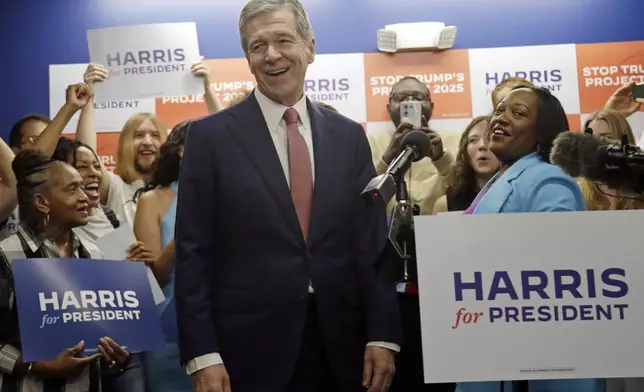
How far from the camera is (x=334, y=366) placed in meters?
2.23

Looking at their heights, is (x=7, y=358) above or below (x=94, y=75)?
below

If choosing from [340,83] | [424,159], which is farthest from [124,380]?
[340,83]

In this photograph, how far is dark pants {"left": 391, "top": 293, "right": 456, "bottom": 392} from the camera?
10.8 ft

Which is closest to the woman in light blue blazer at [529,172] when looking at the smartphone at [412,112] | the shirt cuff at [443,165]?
the shirt cuff at [443,165]

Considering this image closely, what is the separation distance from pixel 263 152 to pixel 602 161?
0.96 metres

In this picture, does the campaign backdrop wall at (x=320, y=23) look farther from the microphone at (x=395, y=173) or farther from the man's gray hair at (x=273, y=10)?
the microphone at (x=395, y=173)

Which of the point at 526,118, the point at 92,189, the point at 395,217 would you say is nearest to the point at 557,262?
the point at 395,217

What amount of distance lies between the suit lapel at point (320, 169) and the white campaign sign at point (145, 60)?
2022 mm

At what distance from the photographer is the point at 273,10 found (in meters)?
2.33

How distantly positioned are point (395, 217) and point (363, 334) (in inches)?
17.8

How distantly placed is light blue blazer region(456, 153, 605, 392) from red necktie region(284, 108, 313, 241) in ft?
2.04

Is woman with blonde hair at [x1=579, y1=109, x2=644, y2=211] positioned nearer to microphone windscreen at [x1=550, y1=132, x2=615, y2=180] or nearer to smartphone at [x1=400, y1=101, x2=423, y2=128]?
smartphone at [x1=400, y1=101, x2=423, y2=128]

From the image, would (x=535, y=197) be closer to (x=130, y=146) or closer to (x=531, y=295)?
(x=531, y=295)

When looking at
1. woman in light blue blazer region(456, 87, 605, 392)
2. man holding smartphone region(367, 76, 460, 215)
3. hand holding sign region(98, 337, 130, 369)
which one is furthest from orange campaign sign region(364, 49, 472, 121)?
hand holding sign region(98, 337, 130, 369)
